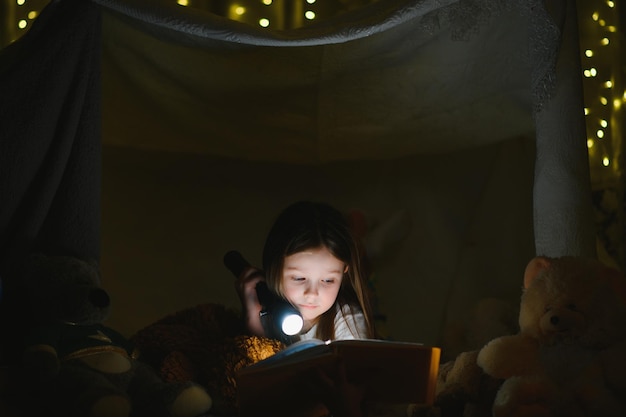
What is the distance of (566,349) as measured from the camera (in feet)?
4.68

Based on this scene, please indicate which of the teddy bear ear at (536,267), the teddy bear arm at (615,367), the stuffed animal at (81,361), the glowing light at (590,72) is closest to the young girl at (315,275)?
the stuffed animal at (81,361)

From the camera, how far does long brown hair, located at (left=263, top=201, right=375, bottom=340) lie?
1.83 metres

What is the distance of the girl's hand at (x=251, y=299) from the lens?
181cm

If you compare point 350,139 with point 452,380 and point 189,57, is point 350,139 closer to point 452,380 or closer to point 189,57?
point 189,57

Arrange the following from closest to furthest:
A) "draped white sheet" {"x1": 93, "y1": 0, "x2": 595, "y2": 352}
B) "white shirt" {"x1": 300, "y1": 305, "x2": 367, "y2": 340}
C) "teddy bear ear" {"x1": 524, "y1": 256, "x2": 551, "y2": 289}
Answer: "teddy bear ear" {"x1": 524, "y1": 256, "x2": 551, "y2": 289}
"draped white sheet" {"x1": 93, "y1": 0, "x2": 595, "y2": 352}
"white shirt" {"x1": 300, "y1": 305, "x2": 367, "y2": 340}

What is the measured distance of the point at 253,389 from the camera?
4.48ft

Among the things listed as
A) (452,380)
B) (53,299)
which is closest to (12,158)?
(53,299)

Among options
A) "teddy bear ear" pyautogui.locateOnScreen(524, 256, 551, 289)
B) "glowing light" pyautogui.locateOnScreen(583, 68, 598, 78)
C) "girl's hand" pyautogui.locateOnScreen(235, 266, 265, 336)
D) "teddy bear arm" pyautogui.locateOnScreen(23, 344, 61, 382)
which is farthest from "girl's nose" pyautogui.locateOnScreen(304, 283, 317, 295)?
"glowing light" pyautogui.locateOnScreen(583, 68, 598, 78)

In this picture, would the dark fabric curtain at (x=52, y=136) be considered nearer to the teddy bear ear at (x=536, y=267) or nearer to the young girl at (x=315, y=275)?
the young girl at (x=315, y=275)

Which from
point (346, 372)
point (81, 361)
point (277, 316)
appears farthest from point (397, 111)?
point (81, 361)

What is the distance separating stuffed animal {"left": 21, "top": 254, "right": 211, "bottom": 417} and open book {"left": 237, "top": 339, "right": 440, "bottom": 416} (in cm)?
15

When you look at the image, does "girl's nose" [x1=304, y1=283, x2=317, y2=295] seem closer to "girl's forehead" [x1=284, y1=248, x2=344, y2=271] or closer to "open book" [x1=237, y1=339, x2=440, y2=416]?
"girl's forehead" [x1=284, y1=248, x2=344, y2=271]

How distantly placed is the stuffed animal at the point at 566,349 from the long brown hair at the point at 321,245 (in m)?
0.49

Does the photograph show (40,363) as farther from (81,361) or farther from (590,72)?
(590,72)
